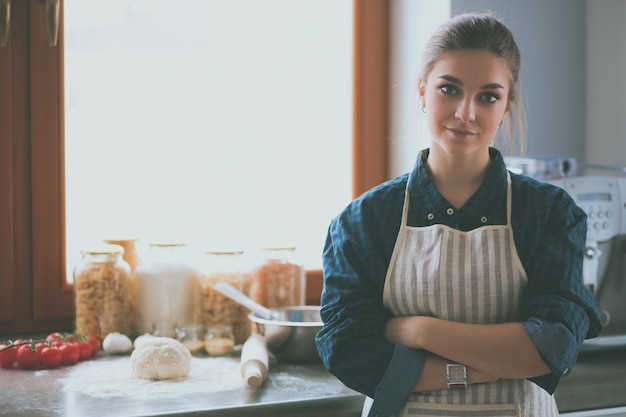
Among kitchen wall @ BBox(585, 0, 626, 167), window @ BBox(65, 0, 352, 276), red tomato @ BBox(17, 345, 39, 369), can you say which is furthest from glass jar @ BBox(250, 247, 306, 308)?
kitchen wall @ BBox(585, 0, 626, 167)

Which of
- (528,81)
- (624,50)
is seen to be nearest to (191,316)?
(528,81)

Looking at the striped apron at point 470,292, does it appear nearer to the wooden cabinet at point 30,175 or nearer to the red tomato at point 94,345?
the red tomato at point 94,345

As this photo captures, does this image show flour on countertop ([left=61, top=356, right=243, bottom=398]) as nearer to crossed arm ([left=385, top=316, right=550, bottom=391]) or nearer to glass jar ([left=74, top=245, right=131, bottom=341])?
glass jar ([left=74, top=245, right=131, bottom=341])

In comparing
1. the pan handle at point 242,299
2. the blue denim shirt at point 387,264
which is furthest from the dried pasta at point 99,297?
the blue denim shirt at point 387,264

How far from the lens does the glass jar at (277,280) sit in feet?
6.02

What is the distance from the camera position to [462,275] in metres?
1.25

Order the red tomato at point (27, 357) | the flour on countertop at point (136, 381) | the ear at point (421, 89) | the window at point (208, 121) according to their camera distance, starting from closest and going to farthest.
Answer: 1. the ear at point (421, 89)
2. the flour on countertop at point (136, 381)
3. the red tomato at point (27, 357)
4. the window at point (208, 121)

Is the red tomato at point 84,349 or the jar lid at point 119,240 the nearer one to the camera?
the red tomato at point 84,349

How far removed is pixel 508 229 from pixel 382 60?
960mm

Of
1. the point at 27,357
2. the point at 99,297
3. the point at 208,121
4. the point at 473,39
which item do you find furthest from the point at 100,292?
the point at 473,39

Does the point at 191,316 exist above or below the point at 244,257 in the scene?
below

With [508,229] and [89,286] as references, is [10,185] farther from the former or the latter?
[508,229]

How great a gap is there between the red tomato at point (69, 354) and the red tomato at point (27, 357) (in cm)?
5

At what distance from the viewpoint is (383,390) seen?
1.23 m
